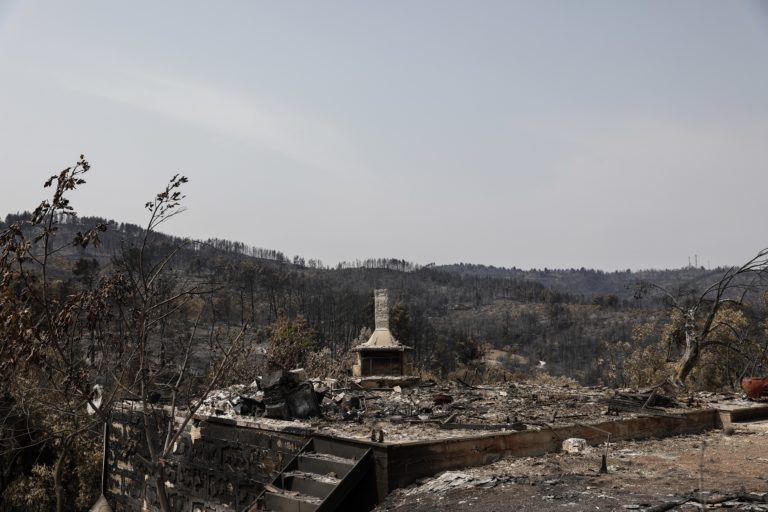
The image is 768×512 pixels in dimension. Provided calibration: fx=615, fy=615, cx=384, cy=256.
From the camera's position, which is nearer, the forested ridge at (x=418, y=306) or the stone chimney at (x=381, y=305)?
the stone chimney at (x=381, y=305)

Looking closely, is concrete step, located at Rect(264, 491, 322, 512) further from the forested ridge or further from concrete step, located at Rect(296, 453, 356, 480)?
the forested ridge

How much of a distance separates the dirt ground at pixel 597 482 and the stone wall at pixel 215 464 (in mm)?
2483

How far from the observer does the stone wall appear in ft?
29.6

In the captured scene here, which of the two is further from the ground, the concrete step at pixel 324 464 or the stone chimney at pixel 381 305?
the stone chimney at pixel 381 305

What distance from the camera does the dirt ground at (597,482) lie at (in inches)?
244

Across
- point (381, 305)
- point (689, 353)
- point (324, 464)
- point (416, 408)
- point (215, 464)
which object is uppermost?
point (381, 305)

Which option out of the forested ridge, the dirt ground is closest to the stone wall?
the dirt ground

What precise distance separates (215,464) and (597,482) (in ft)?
19.5

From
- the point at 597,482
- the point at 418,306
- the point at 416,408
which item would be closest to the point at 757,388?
the point at 416,408

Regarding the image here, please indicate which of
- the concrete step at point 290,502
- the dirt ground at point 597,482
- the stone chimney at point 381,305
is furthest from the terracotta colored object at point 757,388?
the stone chimney at point 381,305

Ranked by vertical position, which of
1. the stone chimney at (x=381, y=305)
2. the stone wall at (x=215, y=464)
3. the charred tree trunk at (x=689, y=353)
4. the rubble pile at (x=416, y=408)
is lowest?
the stone wall at (x=215, y=464)

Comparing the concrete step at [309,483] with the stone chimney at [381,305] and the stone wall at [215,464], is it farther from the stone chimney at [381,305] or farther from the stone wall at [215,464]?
the stone chimney at [381,305]

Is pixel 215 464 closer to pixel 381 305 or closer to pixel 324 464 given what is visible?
pixel 324 464

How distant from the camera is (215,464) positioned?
9875mm
